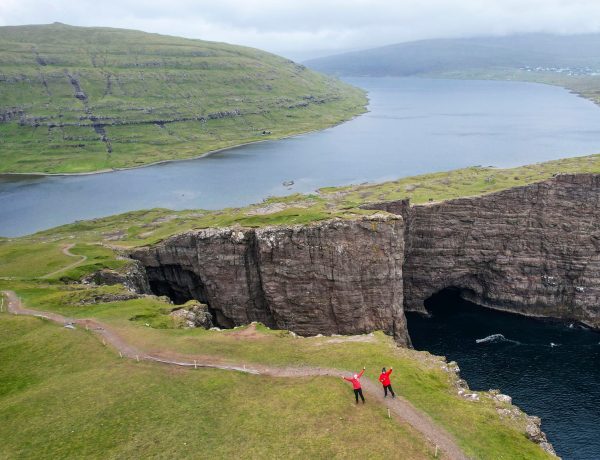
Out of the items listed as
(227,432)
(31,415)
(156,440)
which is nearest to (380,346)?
(227,432)

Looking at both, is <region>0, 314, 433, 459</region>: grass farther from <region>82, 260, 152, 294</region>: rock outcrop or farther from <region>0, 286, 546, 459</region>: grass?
Result: <region>82, 260, 152, 294</region>: rock outcrop

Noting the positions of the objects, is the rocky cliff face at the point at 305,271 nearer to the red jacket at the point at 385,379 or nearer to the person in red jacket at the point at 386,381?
the person in red jacket at the point at 386,381

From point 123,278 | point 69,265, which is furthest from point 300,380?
point 69,265

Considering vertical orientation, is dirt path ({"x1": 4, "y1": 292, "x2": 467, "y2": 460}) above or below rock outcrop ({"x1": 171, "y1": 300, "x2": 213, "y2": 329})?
above

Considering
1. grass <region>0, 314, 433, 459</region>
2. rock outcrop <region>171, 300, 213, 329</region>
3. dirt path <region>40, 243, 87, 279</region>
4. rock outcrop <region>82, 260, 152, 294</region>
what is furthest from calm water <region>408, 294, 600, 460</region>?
dirt path <region>40, 243, 87, 279</region>

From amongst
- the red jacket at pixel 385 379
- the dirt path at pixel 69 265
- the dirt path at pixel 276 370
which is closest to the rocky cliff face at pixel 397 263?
the dirt path at pixel 69 265

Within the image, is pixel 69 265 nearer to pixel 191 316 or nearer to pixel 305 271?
pixel 191 316

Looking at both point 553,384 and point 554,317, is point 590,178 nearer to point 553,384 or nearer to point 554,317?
point 554,317

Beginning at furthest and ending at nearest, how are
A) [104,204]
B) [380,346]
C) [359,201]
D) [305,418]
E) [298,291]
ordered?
[104,204], [359,201], [298,291], [380,346], [305,418]
